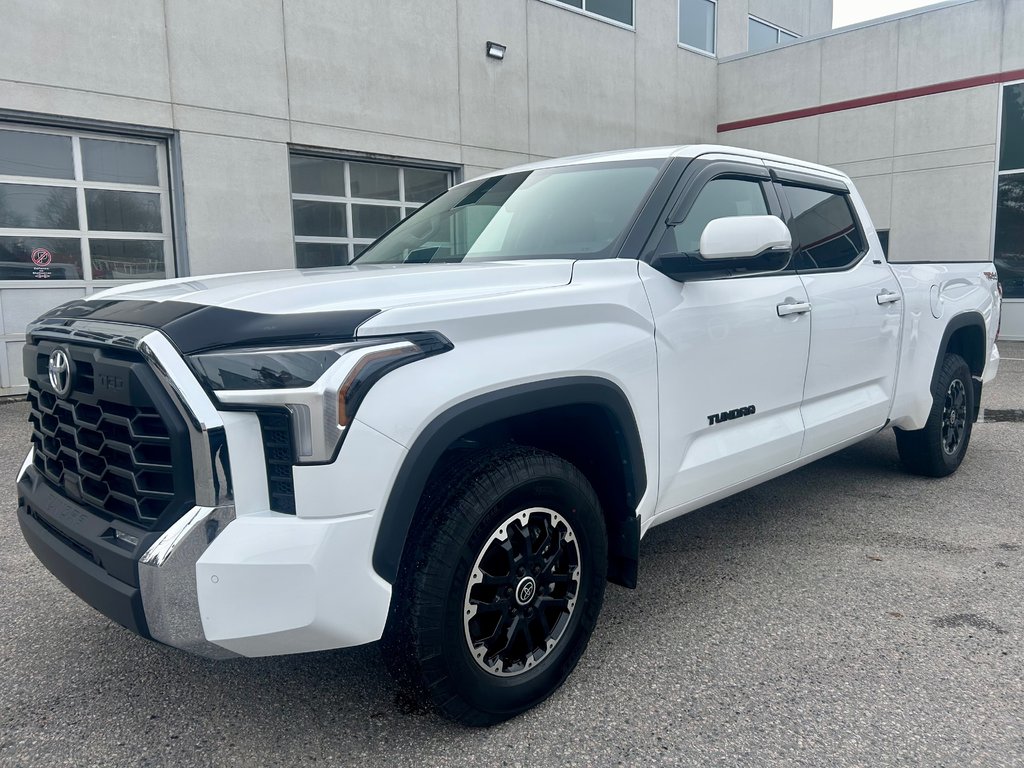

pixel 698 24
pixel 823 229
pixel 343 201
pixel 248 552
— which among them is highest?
pixel 698 24

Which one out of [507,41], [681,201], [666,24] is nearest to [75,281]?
[507,41]

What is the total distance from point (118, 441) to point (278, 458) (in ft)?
1.58

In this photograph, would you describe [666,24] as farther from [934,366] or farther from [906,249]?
[934,366]

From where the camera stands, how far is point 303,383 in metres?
1.87

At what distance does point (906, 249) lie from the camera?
567 inches

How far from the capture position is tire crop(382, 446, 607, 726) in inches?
83.3

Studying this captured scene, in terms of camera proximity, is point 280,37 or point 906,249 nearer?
point 280,37

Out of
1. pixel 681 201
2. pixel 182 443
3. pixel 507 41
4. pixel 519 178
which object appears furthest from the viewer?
pixel 507 41

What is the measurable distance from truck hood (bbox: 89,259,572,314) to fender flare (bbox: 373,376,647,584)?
32 centimetres

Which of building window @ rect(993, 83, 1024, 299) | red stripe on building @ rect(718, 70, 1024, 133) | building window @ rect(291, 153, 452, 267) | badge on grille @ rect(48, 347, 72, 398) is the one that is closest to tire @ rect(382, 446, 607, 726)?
badge on grille @ rect(48, 347, 72, 398)

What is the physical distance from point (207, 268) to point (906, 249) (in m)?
12.1

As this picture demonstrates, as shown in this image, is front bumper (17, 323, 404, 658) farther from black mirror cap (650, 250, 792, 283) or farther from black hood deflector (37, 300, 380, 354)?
black mirror cap (650, 250, 792, 283)

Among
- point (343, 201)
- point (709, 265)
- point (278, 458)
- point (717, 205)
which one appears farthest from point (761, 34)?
point (278, 458)

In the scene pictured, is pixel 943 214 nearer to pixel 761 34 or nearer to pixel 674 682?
pixel 761 34
